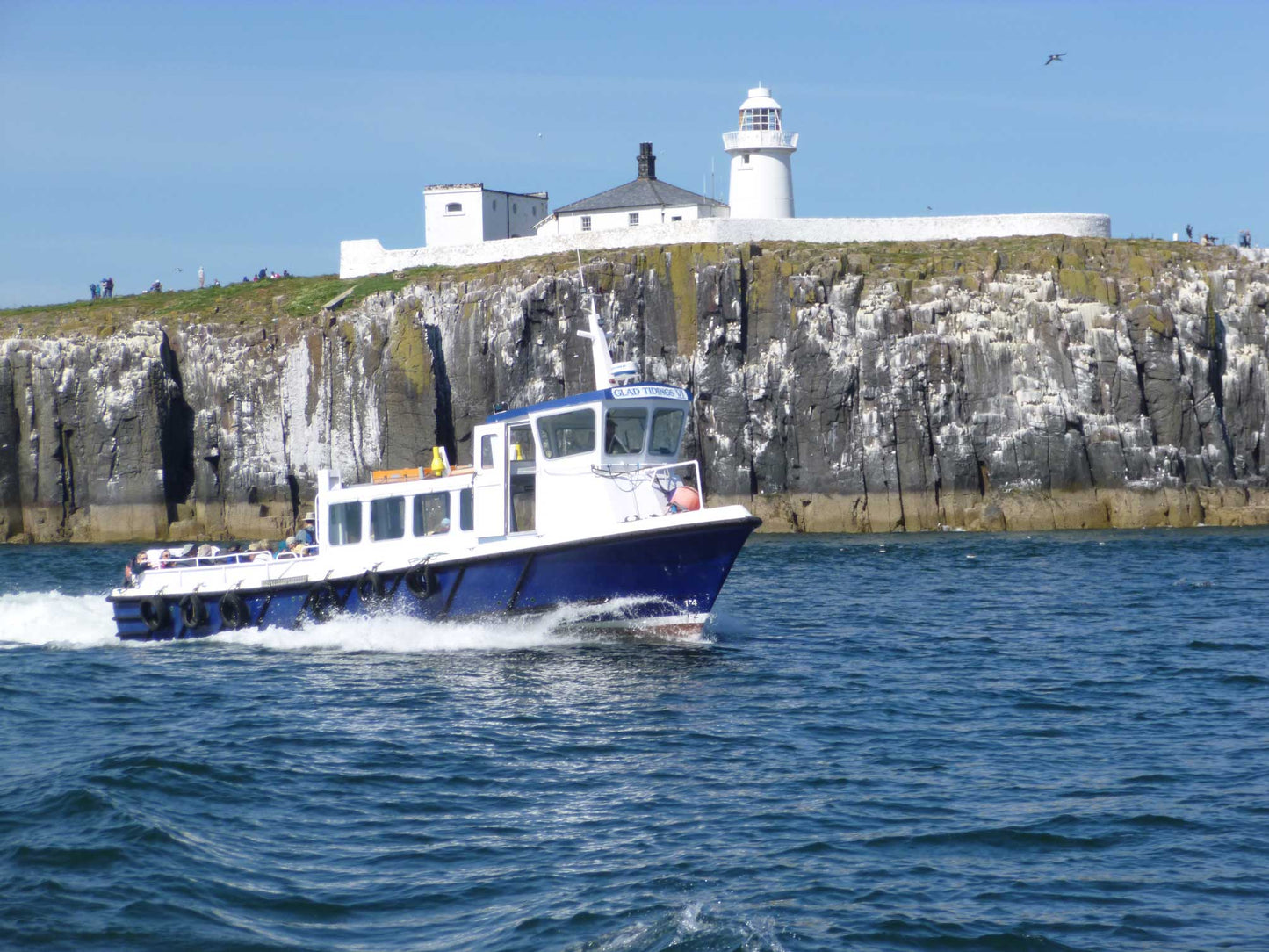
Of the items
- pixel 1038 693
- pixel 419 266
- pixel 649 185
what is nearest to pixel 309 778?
pixel 1038 693

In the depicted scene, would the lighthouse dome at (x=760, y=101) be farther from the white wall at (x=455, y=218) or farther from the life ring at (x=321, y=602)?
the life ring at (x=321, y=602)

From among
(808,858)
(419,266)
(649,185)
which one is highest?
(649,185)

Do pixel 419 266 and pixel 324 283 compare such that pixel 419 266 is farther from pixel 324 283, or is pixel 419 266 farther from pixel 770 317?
pixel 770 317

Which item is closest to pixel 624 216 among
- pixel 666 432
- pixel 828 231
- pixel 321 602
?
pixel 828 231

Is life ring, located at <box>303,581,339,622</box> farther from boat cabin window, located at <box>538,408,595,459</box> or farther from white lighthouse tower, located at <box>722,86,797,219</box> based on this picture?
white lighthouse tower, located at <box>722,86,797,219</box>

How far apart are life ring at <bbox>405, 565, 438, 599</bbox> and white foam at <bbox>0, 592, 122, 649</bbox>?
25.8 ft

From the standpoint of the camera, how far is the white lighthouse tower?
237ft

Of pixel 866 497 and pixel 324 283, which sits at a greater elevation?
pixel 324 283

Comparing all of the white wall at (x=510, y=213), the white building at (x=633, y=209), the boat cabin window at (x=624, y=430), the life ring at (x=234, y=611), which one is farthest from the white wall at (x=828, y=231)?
the life ring at (x=234, y=611)

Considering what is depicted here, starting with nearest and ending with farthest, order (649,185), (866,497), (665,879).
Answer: (665,879)
(866,497)
(649,185)

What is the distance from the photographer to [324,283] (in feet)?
246

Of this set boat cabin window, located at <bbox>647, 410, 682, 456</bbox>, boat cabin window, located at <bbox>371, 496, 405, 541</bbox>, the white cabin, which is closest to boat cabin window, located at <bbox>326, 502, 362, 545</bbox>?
boat cabin window, located at <bbox>371, 496, 405, 541</bbox>

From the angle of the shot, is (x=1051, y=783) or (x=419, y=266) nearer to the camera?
(x=1051, y=783)

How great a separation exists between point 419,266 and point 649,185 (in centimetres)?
1441
